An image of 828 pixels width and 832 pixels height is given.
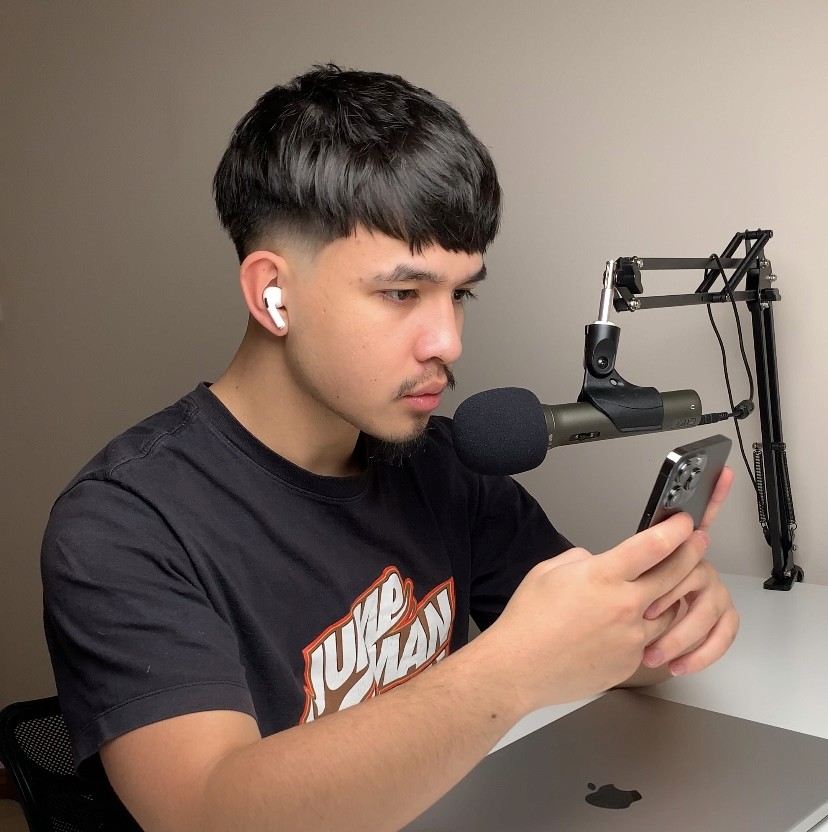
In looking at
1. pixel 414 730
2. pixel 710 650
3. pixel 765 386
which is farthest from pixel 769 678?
pixel 414 730

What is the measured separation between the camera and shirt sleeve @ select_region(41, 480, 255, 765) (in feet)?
2.34

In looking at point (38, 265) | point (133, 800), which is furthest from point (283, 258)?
point (38, 265)

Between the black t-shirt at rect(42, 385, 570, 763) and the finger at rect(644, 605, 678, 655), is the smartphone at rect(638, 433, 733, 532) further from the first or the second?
the black t-shirt at rect(42, 385, 570, 763)

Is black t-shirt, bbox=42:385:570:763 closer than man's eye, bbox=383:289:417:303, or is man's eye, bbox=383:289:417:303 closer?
black t-shirt, bbox=42:385:570:763

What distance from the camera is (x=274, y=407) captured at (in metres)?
1.02

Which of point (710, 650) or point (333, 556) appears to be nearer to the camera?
point (710, 650)

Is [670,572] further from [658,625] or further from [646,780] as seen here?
[646,780]

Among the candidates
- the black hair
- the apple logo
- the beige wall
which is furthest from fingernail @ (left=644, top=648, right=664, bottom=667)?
the beige wall

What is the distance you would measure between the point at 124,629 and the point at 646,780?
0.44 meters

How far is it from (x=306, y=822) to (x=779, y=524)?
884 mm

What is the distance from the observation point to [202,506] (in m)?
0.90

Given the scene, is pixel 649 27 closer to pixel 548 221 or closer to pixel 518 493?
pixel 548 221

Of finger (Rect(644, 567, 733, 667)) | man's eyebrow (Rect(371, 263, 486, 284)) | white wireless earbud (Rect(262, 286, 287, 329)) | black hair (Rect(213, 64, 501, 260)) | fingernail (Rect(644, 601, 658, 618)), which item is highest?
black hair (Rect(213, 64, 501, 260))

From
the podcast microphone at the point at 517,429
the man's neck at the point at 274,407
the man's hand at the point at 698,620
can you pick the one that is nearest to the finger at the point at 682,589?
the man's hand at the point at 698,620
